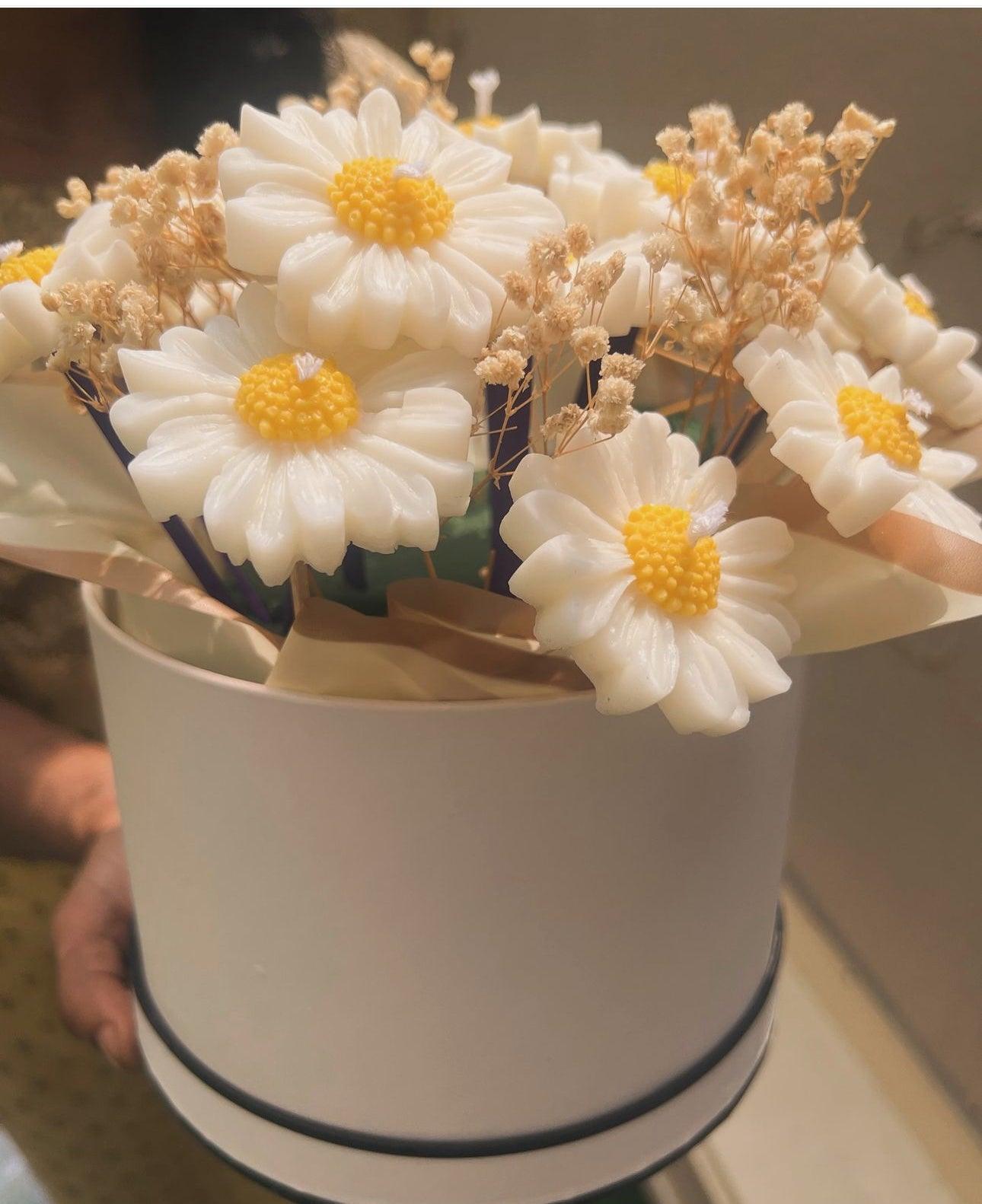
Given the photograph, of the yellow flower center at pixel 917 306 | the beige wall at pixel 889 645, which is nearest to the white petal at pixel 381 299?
the yellow flower center at pixel 917 306

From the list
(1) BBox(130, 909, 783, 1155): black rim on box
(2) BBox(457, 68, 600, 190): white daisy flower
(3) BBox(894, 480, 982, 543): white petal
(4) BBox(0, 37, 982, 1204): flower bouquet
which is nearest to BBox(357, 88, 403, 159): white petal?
(4) BBox(0, 37, 982, 1204): flower bouquet

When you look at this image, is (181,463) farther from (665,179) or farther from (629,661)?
(665,179)

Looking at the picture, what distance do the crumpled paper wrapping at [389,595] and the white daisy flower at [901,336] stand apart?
0.02 m

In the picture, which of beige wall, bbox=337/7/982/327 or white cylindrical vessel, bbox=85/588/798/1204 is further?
beige wall, bbox=337/7/982/327

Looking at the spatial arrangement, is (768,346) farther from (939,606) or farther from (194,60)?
(194,60)

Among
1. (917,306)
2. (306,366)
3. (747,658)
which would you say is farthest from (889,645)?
(306,366)

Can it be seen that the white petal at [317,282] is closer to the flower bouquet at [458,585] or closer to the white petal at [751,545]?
the flower bouquet at [458,585]

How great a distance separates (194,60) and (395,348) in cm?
61

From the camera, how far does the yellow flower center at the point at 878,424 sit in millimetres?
299

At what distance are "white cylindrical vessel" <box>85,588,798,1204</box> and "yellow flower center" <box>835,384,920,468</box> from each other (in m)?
0.10

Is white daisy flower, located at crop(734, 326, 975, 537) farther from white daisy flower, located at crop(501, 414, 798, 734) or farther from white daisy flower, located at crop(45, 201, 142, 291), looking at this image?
white daisy flower, located at crop(45, 201, 142, 291)

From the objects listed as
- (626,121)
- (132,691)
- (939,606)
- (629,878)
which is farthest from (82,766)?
(626,121)

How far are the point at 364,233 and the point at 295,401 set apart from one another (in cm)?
6

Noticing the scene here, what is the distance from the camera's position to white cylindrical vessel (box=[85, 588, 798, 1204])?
30cm
